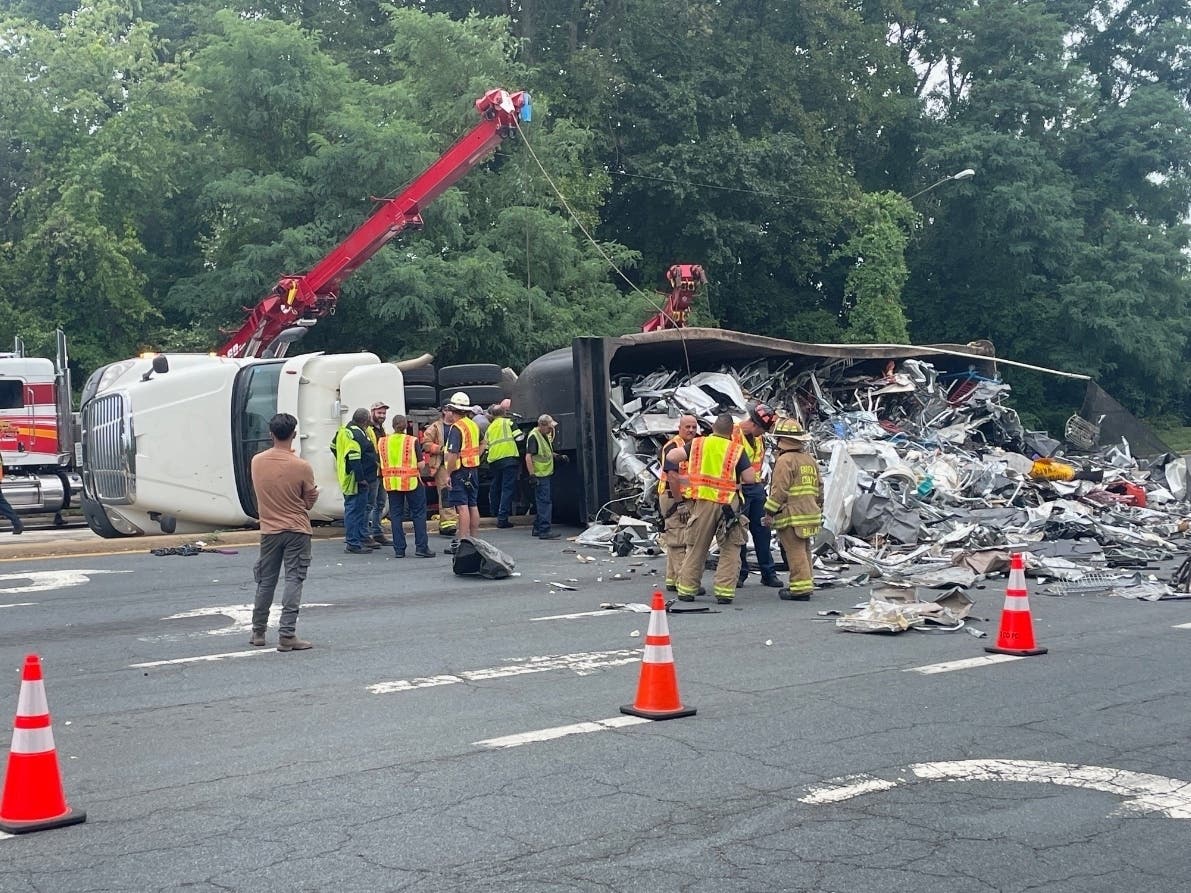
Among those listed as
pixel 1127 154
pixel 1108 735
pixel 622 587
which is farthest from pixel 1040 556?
pixel 1127 154

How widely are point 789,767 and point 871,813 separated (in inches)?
30.5

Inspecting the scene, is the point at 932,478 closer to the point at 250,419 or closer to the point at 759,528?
the point at 759,528

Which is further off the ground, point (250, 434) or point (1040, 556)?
point (250, 434)

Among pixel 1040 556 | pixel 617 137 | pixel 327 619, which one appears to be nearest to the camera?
pixel 327 619

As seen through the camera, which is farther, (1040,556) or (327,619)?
(1040,556)

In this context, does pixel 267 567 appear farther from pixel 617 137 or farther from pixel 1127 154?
pixel 1127 154

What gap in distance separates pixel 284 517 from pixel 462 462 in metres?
6.43

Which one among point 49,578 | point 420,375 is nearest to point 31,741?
point 49,578

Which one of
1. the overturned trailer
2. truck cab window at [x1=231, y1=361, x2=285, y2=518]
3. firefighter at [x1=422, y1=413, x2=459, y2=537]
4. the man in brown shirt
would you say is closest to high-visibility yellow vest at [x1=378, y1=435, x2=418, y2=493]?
firefighter at [x1=422, y1=413, x2=459, y2=537]

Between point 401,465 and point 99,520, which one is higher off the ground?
point 401,465

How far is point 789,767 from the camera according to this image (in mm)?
6512

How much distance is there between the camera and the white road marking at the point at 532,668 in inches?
335

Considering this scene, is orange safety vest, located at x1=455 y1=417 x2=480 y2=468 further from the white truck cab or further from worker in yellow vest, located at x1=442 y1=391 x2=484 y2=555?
the white truck cab

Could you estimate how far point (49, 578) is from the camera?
13.7 metres
